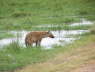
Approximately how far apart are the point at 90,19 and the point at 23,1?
8090 millimetres

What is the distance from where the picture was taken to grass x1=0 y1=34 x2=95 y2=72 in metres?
13.7

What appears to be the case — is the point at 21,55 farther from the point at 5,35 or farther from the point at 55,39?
the point at 5,35

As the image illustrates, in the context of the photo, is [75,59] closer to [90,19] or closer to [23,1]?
[90,19]

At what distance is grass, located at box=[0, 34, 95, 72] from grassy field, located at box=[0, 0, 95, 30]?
7276 mm

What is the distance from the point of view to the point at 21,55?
49.1 feet

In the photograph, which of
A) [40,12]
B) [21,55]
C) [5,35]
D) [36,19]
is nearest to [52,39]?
[5,35]

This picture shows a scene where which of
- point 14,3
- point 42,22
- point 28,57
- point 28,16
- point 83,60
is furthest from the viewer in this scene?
point 14,3

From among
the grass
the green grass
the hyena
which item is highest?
the hyena

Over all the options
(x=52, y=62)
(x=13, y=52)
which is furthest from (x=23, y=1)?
(x=52, y=62)

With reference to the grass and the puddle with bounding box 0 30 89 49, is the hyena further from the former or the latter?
the grass

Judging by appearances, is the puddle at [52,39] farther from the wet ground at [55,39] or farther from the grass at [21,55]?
the grass at [21,55]

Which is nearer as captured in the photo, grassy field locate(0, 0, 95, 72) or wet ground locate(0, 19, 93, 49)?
grassy field locate(0, 0, 95, 72)

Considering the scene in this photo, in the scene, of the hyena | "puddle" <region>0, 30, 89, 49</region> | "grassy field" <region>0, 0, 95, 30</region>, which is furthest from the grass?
"grassy field" <region>0, 0, 95, 30</region>

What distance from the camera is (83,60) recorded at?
1187 cm
